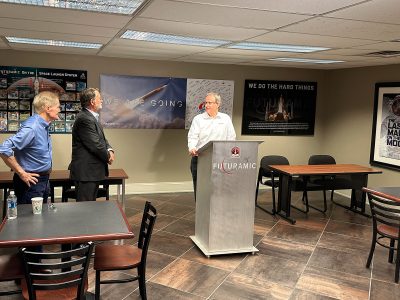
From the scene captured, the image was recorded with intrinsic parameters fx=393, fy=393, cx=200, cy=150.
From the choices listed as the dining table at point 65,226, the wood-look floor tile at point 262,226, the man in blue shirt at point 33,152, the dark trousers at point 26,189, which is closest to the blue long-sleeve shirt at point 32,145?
the man in blue shirt at point 33,152

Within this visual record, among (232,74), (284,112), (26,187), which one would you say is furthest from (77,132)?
(284,112)

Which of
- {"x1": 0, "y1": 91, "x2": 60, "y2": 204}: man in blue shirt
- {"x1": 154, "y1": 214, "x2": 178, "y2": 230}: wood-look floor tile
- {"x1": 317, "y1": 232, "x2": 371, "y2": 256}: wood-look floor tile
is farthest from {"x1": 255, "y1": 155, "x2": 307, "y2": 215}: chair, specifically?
{"x1": 0, "y1": 91, "x2": 60, "y2": 204}: man in blue shirt

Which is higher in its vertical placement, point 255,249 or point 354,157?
point 354,157

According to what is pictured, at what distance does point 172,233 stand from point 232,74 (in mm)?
3380

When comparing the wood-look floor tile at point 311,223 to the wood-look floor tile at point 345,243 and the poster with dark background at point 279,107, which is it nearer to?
the wood-look floor tile at point 345,243

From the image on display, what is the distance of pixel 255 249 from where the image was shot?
13.8 ft

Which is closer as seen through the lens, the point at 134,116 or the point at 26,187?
the point at 26,187

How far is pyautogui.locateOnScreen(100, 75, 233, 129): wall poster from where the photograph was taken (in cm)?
639

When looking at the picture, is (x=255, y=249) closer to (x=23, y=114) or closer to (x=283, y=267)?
(x=283, y=267)

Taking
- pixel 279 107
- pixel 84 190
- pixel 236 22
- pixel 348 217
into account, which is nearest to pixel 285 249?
pixel 348 217

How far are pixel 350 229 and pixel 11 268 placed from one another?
4.16 m

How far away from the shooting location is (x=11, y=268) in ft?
8.54

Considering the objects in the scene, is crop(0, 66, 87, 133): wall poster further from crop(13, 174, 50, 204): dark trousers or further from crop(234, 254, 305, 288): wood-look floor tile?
crop(234, 254, 305, 288): wood-look floor tile

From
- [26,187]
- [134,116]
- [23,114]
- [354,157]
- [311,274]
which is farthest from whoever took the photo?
[354,157]
